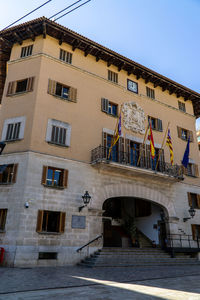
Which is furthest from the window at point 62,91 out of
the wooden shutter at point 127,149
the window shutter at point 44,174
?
the window shutter at point 44,174

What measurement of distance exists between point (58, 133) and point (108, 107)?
5.26m

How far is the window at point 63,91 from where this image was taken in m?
16.9

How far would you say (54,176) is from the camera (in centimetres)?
1491

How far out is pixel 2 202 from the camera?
13609 millimetres

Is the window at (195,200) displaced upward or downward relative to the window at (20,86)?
downward

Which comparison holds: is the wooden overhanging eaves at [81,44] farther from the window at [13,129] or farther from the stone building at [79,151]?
the window at [13,129]

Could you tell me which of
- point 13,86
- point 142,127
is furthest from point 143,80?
point 13,86

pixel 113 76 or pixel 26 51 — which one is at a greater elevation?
pixel 26 51

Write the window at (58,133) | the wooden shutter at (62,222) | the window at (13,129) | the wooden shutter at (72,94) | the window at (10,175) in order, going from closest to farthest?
the wooden shutter at (62,222)
the window at (10,175)
the window at (13,129)
the window at (58,133)
the wooden shutter at (72,94)

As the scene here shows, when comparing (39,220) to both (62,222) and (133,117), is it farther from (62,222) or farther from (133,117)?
(133,117)

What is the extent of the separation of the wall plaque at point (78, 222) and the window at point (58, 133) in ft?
15.6


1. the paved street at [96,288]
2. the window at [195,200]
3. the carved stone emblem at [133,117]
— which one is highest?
the carved stone emblem at [133,117]

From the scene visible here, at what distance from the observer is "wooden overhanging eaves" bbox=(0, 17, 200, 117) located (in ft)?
57.7

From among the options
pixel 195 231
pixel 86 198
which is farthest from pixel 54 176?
pixel 195 231
